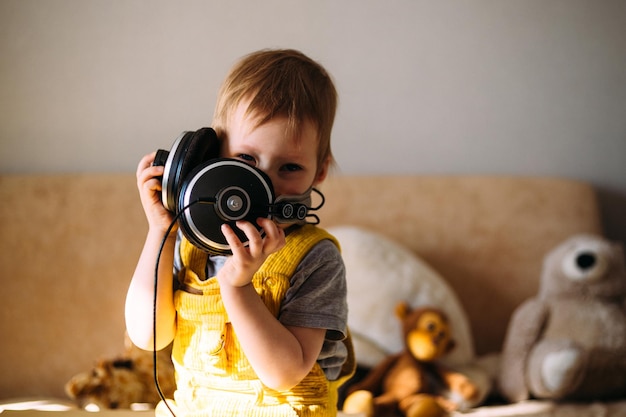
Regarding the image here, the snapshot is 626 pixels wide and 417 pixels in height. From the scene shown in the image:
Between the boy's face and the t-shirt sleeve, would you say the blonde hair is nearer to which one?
the boy's face

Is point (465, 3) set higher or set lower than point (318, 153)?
higher

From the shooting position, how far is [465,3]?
6.25ft

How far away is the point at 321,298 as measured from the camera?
0.82 meters

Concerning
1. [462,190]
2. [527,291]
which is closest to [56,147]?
[462,190]

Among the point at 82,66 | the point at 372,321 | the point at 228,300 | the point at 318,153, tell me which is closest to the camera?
the point at 228,300

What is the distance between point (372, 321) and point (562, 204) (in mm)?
713

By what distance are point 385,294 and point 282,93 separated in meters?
0.87

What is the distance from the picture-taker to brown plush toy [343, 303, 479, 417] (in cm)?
137

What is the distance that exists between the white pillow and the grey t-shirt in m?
0.66

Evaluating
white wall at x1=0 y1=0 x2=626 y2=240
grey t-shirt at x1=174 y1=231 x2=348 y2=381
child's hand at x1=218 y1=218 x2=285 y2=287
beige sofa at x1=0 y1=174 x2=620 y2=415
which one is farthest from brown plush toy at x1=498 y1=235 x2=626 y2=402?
child's hand at x1=218 y1=218 x2=285 y2=287

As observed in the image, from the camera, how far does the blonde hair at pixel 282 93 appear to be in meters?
0.81

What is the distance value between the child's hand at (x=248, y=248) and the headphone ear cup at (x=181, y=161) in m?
0.09

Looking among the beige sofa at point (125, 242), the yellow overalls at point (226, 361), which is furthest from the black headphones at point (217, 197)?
the beige sofa at point (125, 242)

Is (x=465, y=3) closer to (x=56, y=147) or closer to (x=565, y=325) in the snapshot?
(x=565, y=325)
